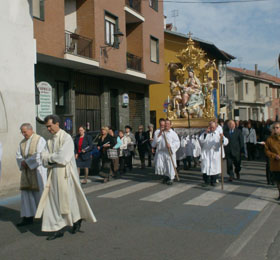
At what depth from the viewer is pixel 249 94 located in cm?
4894

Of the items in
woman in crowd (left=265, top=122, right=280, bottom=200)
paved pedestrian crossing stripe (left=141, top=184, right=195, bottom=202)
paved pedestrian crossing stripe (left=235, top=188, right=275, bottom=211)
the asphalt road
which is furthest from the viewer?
paved pedestrian crossing stripe (left=141, top=184, right=195, bottom=202)

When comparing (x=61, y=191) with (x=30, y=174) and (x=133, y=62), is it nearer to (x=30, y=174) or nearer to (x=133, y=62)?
(x=30, y=174)

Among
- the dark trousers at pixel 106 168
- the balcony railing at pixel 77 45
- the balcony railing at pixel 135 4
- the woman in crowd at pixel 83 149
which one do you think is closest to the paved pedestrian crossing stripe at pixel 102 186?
the dark trousers at pixel 106 168

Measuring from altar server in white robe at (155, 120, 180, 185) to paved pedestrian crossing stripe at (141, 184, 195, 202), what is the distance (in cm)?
55

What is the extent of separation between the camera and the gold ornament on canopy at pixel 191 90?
50.0 ft

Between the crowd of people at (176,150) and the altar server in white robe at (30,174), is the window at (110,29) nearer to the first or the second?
the crowd of people at (176,150)

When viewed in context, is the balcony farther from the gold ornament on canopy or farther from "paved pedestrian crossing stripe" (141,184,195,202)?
"paved pedestrian crossing stripe" (141,184,195,202)

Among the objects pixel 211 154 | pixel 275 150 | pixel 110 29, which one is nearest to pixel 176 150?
pixel 211 154

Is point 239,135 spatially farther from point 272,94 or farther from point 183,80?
point 272,94

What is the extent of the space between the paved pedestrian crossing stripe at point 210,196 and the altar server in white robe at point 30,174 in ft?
10.6

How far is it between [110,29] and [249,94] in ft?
111

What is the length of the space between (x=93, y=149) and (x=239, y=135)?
4.62 metres

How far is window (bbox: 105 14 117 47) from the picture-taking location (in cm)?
1834

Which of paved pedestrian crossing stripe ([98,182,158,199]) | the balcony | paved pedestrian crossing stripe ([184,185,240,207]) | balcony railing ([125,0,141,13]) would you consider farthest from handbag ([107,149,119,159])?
balcony railing ([125,0,141,13])
